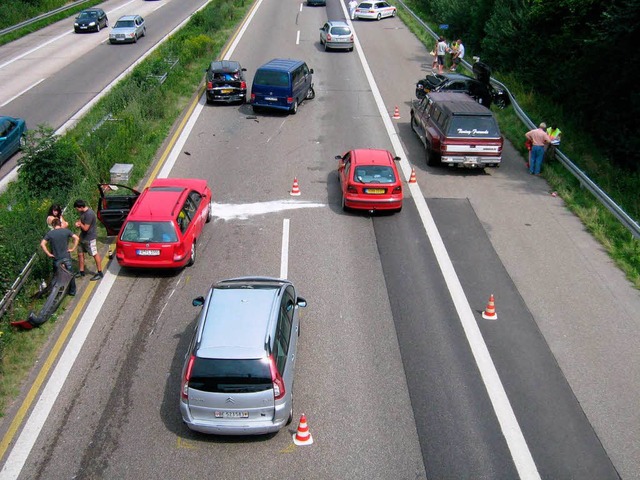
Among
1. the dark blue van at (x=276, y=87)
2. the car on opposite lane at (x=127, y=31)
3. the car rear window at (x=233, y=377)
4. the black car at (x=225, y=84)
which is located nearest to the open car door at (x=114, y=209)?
the car rear window at (x=233, y=377)

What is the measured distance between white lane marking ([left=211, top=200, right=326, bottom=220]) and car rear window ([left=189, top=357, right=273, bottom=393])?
7.97 meters

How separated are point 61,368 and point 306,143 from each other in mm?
13194

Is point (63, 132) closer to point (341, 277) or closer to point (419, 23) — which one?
point (341, 277)

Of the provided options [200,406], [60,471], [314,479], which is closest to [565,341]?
[314,479]

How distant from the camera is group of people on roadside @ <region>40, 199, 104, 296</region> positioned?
1337cm

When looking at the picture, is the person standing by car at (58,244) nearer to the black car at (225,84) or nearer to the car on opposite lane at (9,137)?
the car on opposite lane at (9,137)

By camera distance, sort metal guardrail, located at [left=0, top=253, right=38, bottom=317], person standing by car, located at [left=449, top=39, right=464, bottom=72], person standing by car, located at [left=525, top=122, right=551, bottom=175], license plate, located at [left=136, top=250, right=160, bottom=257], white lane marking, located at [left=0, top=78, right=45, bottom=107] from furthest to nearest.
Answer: person standing by car, located at [left=449, top=39, right=464, bottom=72] → white lane marking, located at [left=0, top=78, right=45, bottom=107] → person standing by car, located at [left=525, top=122, right=551, bottom=175] → license plate, located at [left=136, top=250, right=160, bottom=257] → metal guardrail, located at [left=0, top=253, right=38, bottom=317]

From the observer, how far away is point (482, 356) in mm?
11852

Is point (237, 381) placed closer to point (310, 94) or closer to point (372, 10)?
point (310, 94)

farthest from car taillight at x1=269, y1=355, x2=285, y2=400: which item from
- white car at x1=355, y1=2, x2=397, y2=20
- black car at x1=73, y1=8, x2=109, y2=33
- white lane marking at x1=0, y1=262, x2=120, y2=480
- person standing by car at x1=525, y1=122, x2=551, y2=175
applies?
black car at x1=73, y1=8, x2=109, y2=33

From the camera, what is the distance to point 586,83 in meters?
23.5

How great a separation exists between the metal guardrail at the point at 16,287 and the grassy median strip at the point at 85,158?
0.21 m

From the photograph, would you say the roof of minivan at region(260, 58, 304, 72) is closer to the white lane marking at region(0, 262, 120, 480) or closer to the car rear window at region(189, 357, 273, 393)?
the white lane marking at region(0, 262, 120, 480)

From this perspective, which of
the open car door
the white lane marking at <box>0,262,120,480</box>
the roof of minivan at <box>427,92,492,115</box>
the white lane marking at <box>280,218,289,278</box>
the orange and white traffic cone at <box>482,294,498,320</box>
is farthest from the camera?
the roof of minivan at <box>427,92,492,115</box>
